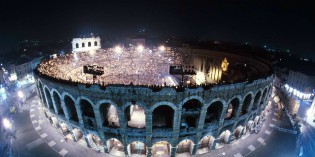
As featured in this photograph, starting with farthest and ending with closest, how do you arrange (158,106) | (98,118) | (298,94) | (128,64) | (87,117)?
(128,64), (298,94), (158,106), (87,117), (98,118)

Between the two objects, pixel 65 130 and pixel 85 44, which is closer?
pixel 65 130

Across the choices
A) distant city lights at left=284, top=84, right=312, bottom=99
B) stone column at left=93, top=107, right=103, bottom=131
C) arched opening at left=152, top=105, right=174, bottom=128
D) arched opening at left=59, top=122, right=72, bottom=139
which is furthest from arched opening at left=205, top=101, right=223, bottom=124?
distant city lights at left=284, top=84, right=312, bottom=99

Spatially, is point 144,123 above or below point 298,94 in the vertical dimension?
above

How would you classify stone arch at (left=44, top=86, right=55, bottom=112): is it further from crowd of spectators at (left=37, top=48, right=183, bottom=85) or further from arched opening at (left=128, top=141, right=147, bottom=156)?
arched opening at (left=128, top=141, right=147, bottom=156)

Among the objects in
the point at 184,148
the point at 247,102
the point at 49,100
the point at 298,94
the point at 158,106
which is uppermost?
the point at 247,102

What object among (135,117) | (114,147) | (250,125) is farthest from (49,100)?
(250,125)

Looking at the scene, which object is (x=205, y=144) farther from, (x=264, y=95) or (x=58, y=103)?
(x=58, y=103)

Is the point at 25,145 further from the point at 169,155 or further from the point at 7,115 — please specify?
the point at 169,155

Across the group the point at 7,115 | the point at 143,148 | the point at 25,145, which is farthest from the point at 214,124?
the point at 7,115
